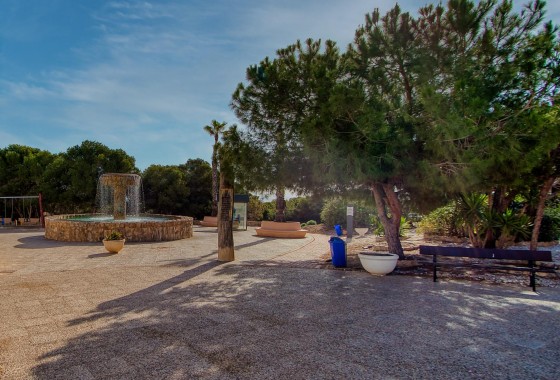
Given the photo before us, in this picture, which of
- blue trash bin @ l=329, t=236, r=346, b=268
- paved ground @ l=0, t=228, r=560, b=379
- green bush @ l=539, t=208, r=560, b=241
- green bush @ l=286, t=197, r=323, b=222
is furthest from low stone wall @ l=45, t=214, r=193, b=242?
green bush @ l=286, t=197, r=323, b=222

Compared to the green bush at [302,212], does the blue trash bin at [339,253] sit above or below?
below

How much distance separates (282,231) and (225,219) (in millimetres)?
9217

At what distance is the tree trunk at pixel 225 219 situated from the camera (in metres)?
10.7

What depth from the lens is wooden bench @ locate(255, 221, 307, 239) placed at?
1950 centimetres

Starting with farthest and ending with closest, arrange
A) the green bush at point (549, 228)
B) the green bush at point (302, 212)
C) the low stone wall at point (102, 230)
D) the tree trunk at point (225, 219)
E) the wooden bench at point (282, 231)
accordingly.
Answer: the green bush at point (302, 212) < the wooden bench at point (282, 231) < the green bush at point (549, 228) < the low stone wall at point (102, 230) < the tree trunk at point (225, 219)

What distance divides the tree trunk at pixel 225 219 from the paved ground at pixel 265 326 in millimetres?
1790

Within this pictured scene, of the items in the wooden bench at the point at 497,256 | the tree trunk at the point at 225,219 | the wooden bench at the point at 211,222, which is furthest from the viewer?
the wooden bench at the point at 211,222

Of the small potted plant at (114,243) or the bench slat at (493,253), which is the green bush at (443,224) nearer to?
the bench slat at (493,253)

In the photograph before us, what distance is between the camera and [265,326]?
4.96 metres

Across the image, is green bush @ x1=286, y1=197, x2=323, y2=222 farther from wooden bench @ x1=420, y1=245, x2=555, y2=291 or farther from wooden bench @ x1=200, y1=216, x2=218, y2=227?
wooden bench @ x1=420, y1=245, x2=555, y2=291

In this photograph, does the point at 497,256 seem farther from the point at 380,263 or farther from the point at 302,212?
the point at 302,212

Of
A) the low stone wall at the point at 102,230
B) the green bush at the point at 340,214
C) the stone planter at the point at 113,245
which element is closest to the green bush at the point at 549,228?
the green bush at the point at 340,214

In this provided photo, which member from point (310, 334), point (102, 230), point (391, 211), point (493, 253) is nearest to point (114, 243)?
point (102, 230)

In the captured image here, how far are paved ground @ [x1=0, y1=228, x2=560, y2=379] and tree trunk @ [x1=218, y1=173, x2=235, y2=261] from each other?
5.87ft
